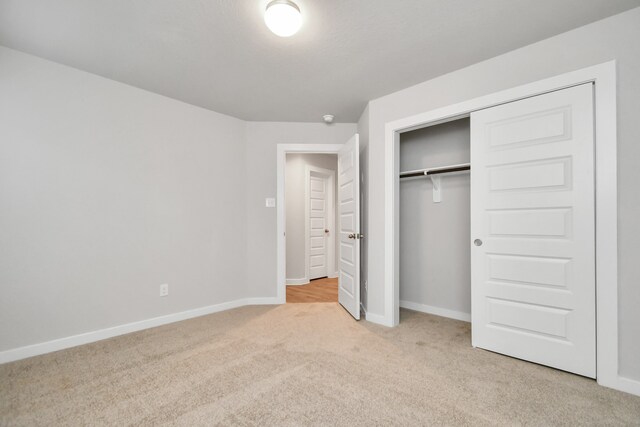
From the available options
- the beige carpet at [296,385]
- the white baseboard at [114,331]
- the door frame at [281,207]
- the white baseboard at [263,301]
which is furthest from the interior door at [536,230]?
the white baseboard at [114,331]

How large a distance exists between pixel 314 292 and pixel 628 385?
3.49 metres

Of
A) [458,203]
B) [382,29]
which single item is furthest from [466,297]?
[382,29]

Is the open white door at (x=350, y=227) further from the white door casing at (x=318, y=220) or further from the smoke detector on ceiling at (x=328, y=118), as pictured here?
the white door casing at (x=318, y=220)

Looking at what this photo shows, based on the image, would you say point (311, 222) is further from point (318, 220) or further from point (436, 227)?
point (436, 227)

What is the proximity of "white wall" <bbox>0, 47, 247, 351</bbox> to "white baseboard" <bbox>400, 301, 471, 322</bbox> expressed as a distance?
2.26 m

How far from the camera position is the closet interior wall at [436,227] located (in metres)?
3.28

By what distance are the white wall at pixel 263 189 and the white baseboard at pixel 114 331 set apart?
0.23 m

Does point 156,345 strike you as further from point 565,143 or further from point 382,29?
point 565,143

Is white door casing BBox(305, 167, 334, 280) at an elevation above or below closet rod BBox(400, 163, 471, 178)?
below

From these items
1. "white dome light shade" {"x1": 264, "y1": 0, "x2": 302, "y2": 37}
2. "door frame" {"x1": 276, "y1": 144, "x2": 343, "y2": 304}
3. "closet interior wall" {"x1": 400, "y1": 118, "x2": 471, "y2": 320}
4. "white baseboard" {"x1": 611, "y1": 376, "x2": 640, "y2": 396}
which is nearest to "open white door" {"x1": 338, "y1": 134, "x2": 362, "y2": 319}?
"door frame" {"x1": 276, "y1": 144, "x2": 343, "y2": 304}

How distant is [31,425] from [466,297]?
360 cm

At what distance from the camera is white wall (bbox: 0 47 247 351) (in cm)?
233

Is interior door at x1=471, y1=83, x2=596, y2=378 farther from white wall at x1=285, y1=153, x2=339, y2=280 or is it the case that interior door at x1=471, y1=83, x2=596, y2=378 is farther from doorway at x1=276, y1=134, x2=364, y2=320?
white wall at x1=285, y1=153, x2=339, y2=280

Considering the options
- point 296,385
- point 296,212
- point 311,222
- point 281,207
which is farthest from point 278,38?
point 311,222
